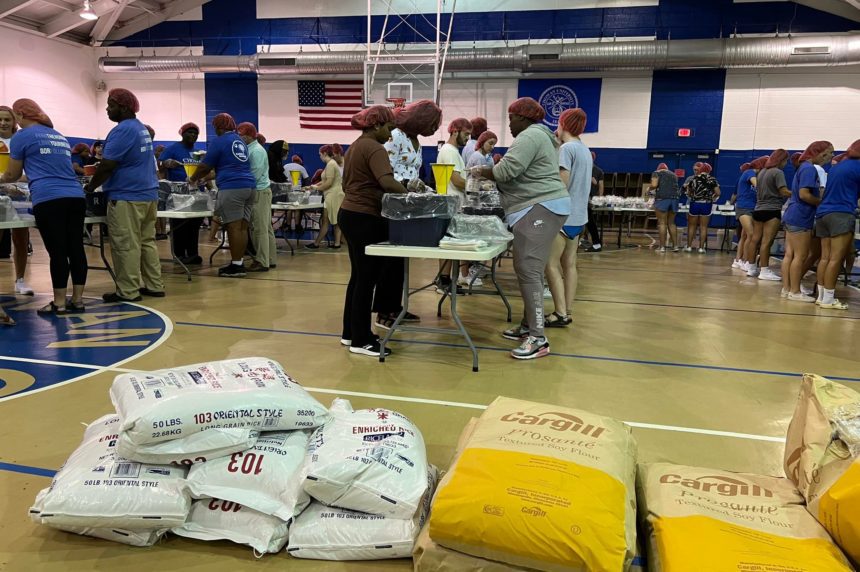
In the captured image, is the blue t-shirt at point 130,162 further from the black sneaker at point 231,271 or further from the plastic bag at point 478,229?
the plastic bag at point 478,229

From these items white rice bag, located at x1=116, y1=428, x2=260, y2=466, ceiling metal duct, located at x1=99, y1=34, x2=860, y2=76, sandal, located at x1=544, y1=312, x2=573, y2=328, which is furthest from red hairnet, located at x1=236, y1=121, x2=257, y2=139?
ceiling metal duct, located at x1=99, y1=34, x2=860, y2=76

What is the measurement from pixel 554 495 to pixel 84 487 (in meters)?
1.39

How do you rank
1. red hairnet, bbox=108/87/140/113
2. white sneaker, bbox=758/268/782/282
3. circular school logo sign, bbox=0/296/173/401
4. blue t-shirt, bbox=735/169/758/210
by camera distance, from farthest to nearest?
blue t-shirt, bbox=735/169/758/210 → white sneaker, bbox=758/268/782/282 → red hairnet, bbox=108/87/140/113 → circular school logo sign, bbox=0/296/173/401

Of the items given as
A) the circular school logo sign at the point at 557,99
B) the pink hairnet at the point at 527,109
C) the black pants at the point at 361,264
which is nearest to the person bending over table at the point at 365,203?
the black pants at the point at 361,264

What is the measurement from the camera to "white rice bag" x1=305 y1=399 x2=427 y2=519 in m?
1.72

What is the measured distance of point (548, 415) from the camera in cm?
191

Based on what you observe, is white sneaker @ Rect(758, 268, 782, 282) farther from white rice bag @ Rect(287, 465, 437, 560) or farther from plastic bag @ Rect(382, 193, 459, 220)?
white rice bag @ Rect(287, 465, 437, 560)

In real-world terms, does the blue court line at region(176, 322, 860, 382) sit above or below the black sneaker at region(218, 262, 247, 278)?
below

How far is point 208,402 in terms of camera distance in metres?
1.83

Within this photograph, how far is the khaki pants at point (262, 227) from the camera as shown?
660cm

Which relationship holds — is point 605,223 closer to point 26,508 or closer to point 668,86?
point 668,86

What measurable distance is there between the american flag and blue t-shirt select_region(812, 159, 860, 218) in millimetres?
11375

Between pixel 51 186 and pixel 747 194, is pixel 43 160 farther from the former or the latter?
pixel 747 194

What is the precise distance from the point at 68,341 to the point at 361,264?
6.66 feet
